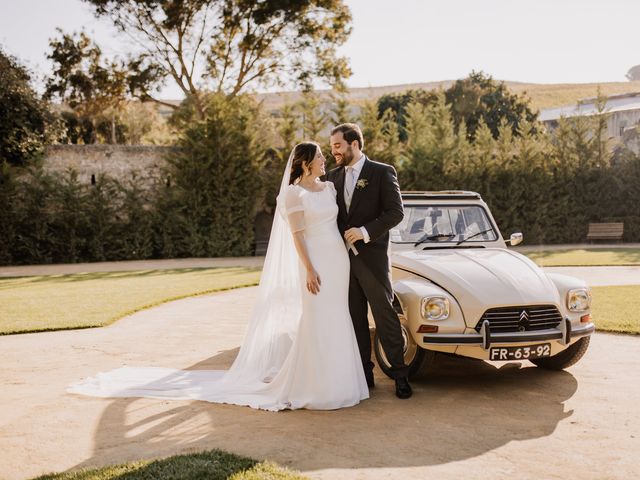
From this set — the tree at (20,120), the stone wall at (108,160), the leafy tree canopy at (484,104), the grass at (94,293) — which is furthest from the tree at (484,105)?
the grass at (94,293)

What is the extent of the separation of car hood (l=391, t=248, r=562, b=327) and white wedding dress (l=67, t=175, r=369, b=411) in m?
0.94

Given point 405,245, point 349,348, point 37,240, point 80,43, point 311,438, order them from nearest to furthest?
1. point 311,438
2. point 349,348
3. point 405,245
4. point 37,240
5. point 80,43

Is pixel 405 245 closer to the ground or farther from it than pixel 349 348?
farther from it

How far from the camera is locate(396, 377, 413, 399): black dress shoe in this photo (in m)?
5.62

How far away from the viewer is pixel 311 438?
4.59m

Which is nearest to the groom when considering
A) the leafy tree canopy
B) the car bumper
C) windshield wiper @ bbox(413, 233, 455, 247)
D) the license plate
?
the car bumper

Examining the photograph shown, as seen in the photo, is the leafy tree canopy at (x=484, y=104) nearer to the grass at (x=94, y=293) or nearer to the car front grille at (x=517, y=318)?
the grass at (x=94, y=293)

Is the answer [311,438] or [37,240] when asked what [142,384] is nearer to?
[311,438]

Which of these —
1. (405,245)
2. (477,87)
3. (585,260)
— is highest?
(477,87)

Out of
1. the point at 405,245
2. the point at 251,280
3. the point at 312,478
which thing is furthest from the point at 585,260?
the point at 312,478

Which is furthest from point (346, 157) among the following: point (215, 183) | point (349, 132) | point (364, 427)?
point (215, 183)

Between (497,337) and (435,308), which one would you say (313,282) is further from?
(497,337)

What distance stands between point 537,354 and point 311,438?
7.35 ft

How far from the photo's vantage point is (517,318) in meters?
5.59
